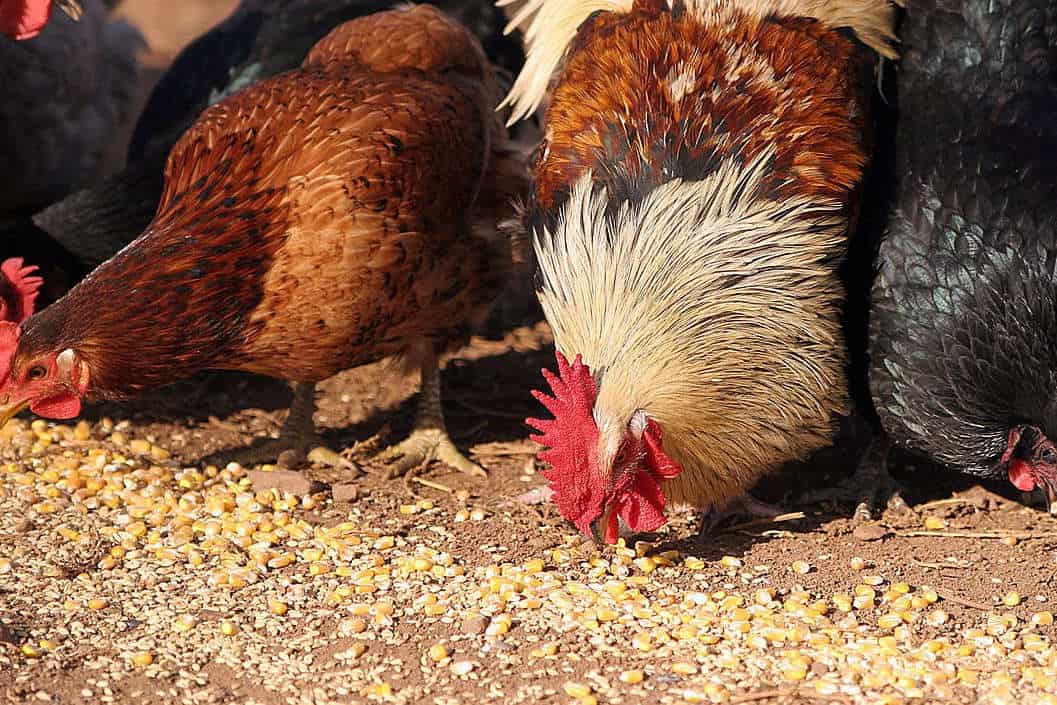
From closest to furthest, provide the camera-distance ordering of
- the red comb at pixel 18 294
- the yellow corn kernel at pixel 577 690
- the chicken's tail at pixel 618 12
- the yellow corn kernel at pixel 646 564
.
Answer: the yellow corn kernel at pixel 577 690 < the yellow corn kernel at pixel 646 564 < the chicken's tail at pixel 618 12 < the red comb at pixel 18 294

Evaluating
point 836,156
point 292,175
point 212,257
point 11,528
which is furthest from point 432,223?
point 11,528

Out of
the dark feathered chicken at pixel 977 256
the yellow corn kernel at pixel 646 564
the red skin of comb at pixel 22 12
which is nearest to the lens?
the dark feathered chicken at pixel 977 256

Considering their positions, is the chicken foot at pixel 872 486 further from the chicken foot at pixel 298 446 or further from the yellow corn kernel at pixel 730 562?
the chicken foot at pixel 298 446

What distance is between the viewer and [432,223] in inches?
171

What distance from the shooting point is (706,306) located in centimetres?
357

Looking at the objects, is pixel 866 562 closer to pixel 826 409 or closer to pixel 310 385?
pixel 826 409

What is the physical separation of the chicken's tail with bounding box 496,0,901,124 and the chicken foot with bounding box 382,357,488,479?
3.78ft

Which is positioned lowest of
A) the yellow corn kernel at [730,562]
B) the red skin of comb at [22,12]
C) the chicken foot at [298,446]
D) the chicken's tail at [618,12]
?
the chicken foot at [298,446]

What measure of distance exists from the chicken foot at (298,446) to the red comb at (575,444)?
1.58 meters

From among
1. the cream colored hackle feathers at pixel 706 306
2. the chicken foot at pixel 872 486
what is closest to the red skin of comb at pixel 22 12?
the cream colored hackle feathers at pixel 706 306

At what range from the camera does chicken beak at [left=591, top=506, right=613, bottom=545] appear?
11.5 feet

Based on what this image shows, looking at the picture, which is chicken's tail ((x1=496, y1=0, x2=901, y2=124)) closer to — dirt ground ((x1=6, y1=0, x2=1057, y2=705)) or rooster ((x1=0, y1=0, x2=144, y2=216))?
dirt ground ((x1=6, y1=0, x2=1057, y2=705))

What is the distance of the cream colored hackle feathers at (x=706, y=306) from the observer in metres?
3.50

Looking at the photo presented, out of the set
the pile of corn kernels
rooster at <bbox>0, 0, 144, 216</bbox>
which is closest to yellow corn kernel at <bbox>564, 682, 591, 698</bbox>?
the pile of corn kernels
